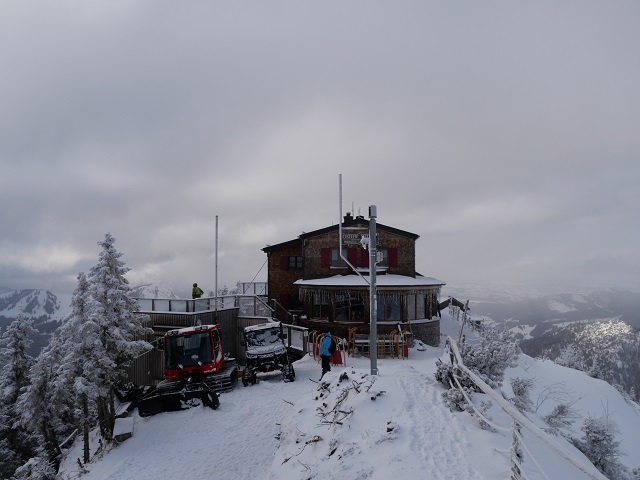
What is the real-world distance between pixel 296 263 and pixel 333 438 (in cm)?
2505

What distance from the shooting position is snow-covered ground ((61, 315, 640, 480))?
262 inches

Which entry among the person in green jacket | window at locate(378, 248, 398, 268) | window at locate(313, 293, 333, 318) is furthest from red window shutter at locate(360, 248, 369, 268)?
the person in green jacket

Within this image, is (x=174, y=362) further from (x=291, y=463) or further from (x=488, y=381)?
(x=488, y=381)

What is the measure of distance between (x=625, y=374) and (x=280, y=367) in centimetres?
20478

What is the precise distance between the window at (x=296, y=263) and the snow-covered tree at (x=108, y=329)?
53.9 feet

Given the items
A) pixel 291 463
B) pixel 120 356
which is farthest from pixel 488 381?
pixel 120 356

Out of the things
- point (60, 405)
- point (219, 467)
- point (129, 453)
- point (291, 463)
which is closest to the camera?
point (291, 463)

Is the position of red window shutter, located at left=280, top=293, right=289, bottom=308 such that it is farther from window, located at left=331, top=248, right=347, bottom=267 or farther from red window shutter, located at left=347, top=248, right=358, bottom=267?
red window shutter, located at left=347, top=248, right=358, bottom=267

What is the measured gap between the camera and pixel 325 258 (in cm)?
3009

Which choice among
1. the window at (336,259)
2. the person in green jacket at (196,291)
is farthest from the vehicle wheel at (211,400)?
the window at (336,259)

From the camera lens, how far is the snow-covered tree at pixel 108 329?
16.2 m

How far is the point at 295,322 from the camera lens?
30.2 metres

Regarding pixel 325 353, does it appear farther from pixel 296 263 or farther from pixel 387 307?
pixel 296 263

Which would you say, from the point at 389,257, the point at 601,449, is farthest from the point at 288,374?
the point at 389,257
